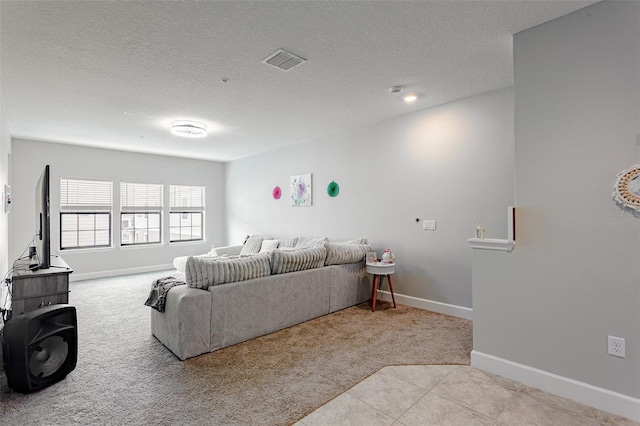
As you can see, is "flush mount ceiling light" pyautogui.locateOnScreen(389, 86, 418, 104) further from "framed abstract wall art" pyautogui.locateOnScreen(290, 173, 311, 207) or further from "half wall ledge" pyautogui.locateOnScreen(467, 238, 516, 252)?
"framed abstract wall art" pyautogui.locateOnScreen(290, 173, 311, 207)

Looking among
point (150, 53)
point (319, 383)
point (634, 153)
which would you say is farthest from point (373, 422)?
point (150, 53)

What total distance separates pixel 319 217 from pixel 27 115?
4.47 meters

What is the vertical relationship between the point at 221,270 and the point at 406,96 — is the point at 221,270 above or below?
below

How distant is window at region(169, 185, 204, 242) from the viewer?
7.64 m

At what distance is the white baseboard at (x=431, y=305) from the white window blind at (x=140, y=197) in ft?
18.2

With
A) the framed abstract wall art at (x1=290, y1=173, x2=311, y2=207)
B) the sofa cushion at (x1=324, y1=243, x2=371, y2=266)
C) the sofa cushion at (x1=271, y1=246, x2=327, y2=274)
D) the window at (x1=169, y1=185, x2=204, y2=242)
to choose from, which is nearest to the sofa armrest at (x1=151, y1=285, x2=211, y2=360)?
the sofa cushion at (x1=271, y1=246, x2=327, y2=274)

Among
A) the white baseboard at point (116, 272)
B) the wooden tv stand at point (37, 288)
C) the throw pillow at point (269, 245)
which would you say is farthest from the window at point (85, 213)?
the wooden tv stand at point (37, 288)

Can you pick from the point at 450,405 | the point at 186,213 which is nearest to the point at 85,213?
the point at 186,213

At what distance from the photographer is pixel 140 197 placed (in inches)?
280

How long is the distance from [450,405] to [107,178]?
23.6ft

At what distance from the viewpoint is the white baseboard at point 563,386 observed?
2016 millimetres

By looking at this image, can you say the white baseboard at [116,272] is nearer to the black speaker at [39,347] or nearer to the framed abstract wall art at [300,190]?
the framed abstract wall art at [300,190]

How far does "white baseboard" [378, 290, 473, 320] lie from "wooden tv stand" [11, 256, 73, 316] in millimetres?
3814

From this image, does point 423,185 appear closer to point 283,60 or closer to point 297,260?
point 297,260
